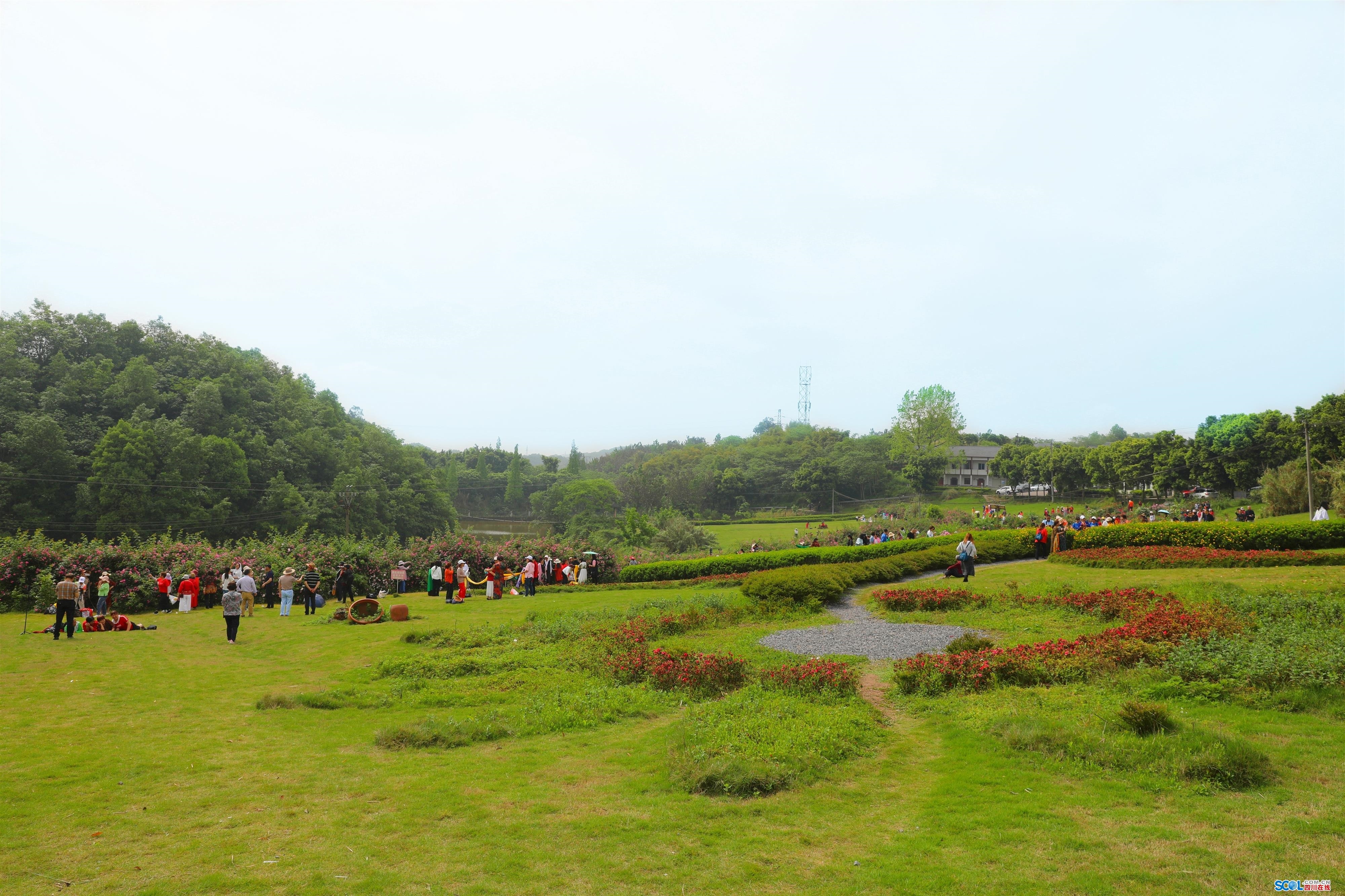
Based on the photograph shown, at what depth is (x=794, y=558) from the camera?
2780 centimetres

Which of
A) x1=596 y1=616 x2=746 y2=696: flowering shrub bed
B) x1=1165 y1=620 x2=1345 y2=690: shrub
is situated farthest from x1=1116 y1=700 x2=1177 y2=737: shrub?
x1=596 y1=616 x2=746 y2=696: flowering shrub bed

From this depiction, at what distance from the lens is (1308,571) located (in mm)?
17531

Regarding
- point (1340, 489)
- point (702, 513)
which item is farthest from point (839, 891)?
point (702, 513)

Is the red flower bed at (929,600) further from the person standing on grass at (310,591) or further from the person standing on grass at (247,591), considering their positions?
the person standing on grass at (247,591)

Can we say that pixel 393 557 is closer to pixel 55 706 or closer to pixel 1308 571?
pixel 55 706

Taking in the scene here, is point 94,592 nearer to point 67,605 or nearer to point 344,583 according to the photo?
point 67,605

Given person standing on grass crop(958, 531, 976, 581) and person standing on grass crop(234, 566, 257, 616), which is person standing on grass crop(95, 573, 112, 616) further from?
person standing on grass crop(958, 531, 976, 581)

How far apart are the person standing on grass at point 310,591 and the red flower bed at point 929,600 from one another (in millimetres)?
16050

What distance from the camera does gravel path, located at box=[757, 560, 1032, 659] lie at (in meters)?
13.6

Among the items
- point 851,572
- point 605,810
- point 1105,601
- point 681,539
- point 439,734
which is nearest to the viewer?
point 605,810

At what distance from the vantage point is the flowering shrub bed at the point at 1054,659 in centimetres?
1035

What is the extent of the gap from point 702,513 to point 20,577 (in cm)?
7113

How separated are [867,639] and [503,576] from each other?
54.9 feet

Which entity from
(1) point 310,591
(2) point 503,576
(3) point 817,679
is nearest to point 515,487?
(2) point 503,576
